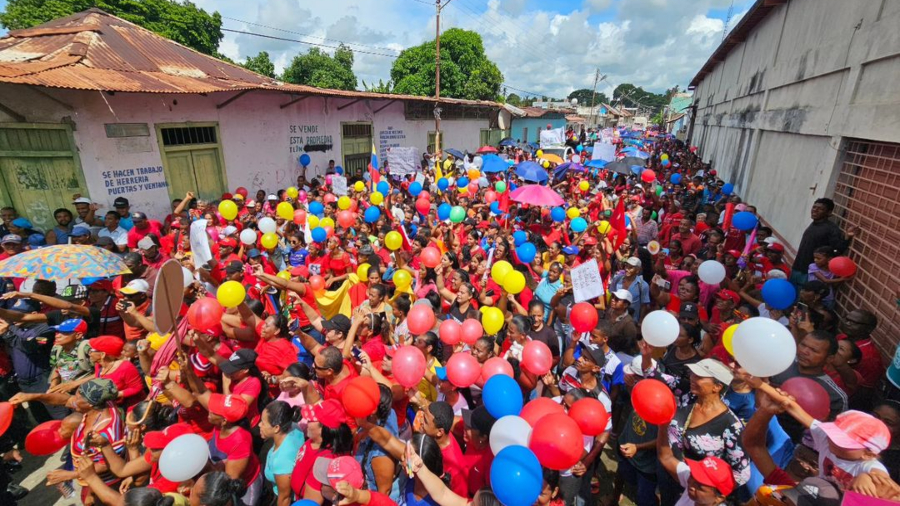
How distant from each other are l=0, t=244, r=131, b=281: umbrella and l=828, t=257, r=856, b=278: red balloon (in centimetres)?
694

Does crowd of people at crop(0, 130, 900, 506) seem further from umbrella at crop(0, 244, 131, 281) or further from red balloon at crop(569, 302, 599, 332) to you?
umbrella at crop(0, 244, 131, 281)

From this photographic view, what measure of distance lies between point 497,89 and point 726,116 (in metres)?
21.8

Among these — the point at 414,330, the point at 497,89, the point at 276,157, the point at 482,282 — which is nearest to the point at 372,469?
the point at 414,330

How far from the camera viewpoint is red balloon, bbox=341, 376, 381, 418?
90.0 inches

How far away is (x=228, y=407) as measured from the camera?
2680 millimetres

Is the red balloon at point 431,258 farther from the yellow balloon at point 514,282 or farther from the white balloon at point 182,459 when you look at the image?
the white balloon at point 182,459

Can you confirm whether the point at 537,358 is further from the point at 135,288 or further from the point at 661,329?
the point at 135,288

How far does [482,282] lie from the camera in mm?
4930

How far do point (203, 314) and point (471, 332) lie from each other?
7.33ft

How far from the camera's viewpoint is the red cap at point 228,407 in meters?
2.66

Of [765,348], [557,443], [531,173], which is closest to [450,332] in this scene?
[557,443]

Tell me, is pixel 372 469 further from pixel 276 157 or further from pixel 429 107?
pixel 429 107

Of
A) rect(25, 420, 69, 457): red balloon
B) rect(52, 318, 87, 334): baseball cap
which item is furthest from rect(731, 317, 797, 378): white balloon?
rect(52, 318, 87, 334): baseball cap

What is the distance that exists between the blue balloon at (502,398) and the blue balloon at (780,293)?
9.16 ft
